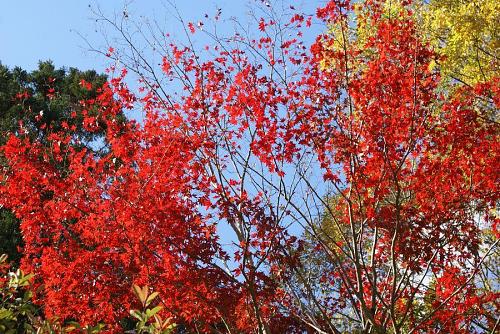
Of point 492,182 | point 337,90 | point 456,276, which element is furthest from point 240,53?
point 456,276

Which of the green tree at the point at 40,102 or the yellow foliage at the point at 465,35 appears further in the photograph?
the green tree at the point at 40,102

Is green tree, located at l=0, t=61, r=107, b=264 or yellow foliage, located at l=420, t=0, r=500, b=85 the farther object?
green tree, located at l=0, t=61, r=107, b=264

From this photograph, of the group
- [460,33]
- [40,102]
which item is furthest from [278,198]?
[40,102]

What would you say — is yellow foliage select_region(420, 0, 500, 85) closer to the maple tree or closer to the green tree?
the maple tree

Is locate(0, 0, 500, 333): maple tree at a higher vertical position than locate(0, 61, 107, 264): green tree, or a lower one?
lower

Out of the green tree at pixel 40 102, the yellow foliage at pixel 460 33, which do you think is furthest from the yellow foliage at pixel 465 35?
the green tree at pixel 40 102

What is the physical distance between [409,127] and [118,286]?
5.03 meters

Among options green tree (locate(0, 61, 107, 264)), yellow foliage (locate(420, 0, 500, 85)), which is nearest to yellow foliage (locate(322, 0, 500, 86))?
yellow foliage (locate(420, 0, 500, 85))

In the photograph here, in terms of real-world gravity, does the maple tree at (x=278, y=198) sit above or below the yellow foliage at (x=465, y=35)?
below

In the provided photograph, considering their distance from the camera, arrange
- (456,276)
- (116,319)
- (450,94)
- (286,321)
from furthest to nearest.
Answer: (450,94) → (286,321) → (456,276) → (116,319)

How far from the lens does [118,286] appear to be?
8.82 meters

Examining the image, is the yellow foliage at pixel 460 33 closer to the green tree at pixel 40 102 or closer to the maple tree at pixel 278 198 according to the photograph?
the maple tree at pixel 278 198

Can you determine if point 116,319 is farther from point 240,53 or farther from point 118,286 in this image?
point 240,53

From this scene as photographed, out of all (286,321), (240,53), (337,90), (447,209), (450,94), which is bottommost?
(286,321)
